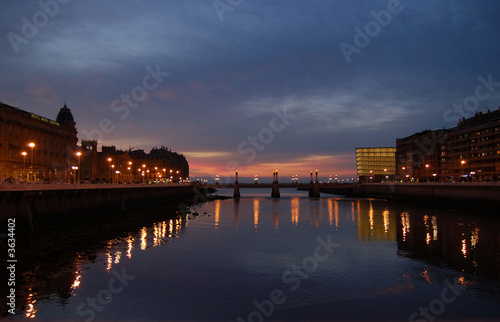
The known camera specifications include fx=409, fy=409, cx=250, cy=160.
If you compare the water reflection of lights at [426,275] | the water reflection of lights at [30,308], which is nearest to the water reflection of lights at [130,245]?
the water reflection of lights at [30,308]

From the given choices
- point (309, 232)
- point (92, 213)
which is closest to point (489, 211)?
point (309, 232)

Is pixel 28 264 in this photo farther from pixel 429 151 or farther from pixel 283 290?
pixel 429 151

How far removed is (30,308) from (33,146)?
62228 mm

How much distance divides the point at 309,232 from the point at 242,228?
1010cm

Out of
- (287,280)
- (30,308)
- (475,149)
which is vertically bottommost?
(287,280)

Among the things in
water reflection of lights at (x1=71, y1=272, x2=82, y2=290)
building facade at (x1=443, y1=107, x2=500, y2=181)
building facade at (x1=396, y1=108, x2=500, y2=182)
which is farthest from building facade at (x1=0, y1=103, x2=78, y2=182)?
building facade at (x1=443, y1=107, x2=500, y2=181)

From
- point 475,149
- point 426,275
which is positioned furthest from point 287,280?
point 475,149

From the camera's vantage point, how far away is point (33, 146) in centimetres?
7500

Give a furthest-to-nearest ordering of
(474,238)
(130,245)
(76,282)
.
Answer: (474,238), (130,245), (76,282)

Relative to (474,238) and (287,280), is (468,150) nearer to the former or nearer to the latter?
(474,238)

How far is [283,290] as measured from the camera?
25062 mm

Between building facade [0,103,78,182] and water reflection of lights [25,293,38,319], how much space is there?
56629mm

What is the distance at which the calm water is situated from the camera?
21062 millimetres

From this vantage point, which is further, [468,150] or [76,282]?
[468,150]
